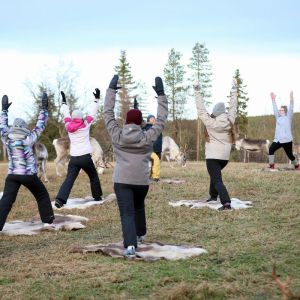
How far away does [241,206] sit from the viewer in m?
10.6

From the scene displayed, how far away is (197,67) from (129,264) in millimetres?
47530

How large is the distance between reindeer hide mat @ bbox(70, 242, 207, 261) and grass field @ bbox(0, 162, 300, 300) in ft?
0.39

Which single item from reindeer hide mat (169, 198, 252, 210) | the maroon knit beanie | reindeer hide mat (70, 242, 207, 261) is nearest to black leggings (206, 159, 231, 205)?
reindeer hide mat (169, 198, 252, 210)

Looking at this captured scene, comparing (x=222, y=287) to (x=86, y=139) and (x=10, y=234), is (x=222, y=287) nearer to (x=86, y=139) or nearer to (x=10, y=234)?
(x=10, y=234)

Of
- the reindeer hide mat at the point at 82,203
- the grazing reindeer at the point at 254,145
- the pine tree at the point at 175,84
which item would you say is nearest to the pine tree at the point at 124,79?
the pine tree at the point at 175,84

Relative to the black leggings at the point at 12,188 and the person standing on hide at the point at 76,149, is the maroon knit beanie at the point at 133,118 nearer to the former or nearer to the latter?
the black leggings at the point at 12,188

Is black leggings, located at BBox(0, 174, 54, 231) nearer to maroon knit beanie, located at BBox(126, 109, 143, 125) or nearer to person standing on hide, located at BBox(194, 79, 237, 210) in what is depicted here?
maroon knit beanie, located at BBox(126, 109, 143, 125)

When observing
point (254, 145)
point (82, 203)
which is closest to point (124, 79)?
point (254, 145)

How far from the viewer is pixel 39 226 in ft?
29.9

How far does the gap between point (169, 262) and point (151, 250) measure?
0.59m

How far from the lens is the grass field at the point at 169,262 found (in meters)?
5.16

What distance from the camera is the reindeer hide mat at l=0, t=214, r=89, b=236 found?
876 centimetres

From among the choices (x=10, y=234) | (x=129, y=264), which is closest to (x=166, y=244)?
(x=129, y=264)

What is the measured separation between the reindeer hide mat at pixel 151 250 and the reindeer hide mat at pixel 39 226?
1.91m
